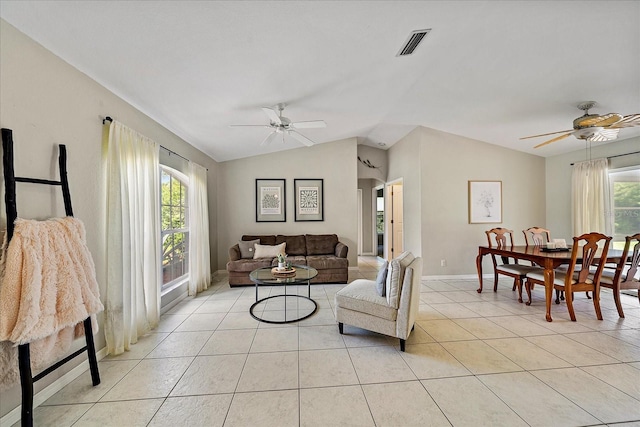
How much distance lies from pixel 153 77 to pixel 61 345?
2118 millimetres

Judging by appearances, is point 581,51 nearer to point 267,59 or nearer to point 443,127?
point 443,127

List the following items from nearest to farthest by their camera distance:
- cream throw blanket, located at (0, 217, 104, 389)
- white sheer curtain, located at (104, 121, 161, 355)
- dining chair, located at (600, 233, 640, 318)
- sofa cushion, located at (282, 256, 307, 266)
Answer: cream throw blanket, located at (0, 217, 104, 389) < white sheer curtain, located at (104, 121, 161, 355) < dining chair, located at (600, 233, 640, 318) < sofa cushion, located at (282, 256, 307, 266)

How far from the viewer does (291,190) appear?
18.1 feet

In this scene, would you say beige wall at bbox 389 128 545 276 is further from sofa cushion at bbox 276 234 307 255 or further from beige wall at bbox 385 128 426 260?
sofa cushion at bbox 276 234 307 255

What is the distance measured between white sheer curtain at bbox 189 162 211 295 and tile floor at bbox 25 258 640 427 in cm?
103

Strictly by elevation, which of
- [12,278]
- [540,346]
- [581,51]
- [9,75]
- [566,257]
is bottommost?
[540,346]

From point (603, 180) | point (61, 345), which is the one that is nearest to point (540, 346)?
point (603, 180)

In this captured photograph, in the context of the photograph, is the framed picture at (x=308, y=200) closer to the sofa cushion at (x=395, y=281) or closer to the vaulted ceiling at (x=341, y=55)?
the vaulted ceiling at (x=341, y=55)

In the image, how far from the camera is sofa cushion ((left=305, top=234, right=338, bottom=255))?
514 centimetres

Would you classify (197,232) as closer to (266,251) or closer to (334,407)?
(266,251)

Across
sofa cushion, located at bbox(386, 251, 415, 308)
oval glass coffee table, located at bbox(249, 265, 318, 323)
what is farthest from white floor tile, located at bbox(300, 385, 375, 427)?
oval glass coffee table, located at bbox(249, 265, 318, 323)

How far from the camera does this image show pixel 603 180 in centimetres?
407

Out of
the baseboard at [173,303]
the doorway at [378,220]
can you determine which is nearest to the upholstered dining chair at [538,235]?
the doorway at [378,220]

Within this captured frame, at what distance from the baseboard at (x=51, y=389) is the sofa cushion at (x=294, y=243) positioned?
10.4 feet
